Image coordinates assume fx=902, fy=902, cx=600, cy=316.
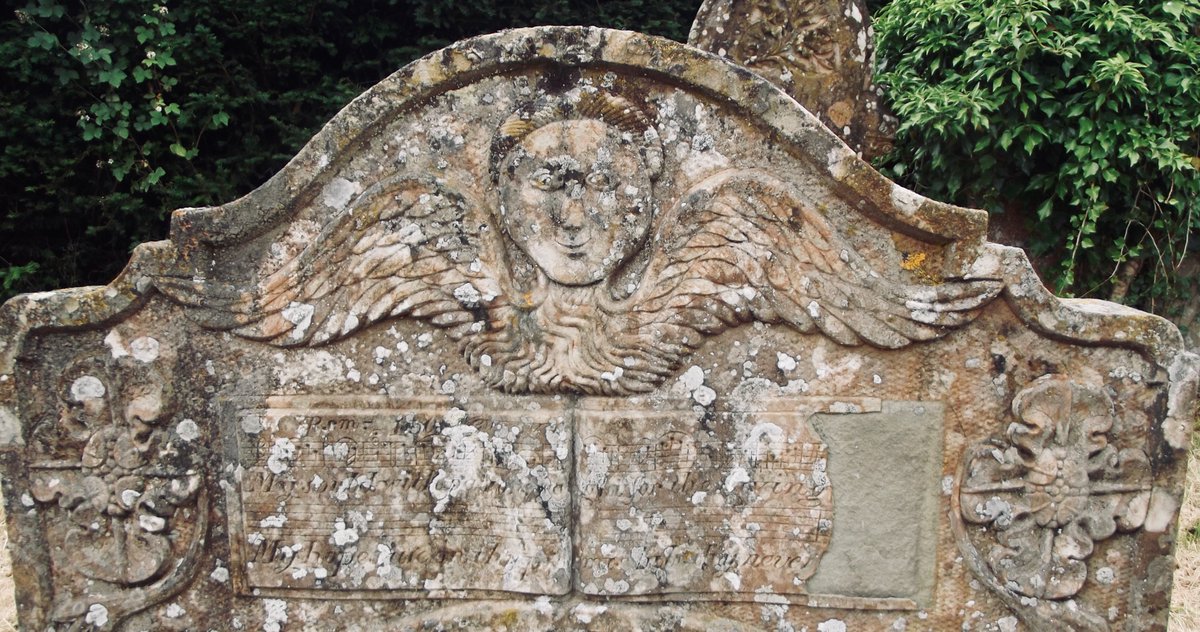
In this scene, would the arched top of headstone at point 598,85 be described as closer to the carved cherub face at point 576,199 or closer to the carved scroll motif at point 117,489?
the carved cherub face at point 576,199

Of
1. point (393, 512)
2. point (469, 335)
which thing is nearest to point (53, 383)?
point (393, 512)

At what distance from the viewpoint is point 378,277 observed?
2.65m

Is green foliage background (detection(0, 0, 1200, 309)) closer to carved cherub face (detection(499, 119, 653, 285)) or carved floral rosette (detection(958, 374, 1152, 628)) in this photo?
carved floral rosette (detection(958, 374, 1152, 628))

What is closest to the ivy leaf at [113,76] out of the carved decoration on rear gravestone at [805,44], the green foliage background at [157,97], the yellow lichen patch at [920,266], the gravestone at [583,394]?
the green foliage background at [157,97]

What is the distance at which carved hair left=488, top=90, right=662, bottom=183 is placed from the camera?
2.56 m

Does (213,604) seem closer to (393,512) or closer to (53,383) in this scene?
(393,512)

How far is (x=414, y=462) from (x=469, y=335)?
44 centimetres

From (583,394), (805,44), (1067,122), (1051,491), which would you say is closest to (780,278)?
(583,394)

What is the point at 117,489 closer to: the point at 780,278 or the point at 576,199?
the point at 576,199

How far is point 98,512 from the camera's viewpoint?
2.78m

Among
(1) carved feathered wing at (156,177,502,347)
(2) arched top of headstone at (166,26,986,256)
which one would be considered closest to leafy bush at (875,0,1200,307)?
(2) arched top of headstone at (166,26,986,256)

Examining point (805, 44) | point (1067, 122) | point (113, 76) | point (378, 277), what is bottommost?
point (378, 277)

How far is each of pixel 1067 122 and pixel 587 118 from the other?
3.20m

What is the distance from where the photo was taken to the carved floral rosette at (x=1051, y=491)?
104 inches
